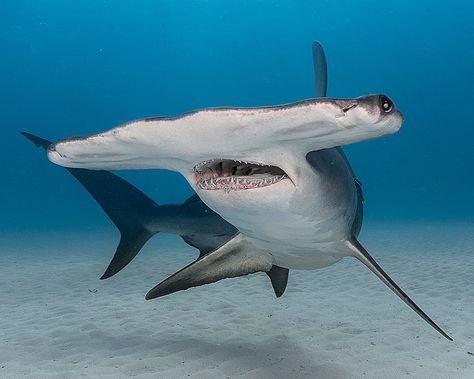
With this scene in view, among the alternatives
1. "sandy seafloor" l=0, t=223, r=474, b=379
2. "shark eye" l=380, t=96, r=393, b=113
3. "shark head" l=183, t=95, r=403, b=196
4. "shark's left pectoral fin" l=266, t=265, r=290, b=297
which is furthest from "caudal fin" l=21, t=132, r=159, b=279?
"shark eye" l=380, t=96, r=393, b=113

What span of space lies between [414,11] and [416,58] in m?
9.83

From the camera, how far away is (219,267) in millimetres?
3287

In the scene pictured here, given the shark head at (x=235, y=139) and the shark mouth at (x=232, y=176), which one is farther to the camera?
the shark mouth at (x=232, y=176)

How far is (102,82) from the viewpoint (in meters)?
82.4

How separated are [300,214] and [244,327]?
8.01 ft

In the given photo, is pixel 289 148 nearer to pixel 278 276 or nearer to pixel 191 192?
pixel 278 276

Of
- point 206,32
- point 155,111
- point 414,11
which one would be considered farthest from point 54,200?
point 414,11

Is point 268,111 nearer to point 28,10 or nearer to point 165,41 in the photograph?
point 28,10

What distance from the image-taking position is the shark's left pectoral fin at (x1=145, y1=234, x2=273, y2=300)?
311 centimetres

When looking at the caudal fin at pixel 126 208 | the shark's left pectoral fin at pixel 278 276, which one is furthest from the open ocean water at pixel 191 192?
the caudal fin at pixel 126 208

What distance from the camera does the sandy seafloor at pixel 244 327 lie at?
3.30 metres

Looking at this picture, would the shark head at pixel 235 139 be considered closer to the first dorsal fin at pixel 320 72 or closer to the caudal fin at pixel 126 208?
the first dorsal fin at pixel 320 72

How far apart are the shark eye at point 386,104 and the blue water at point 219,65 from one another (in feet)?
195

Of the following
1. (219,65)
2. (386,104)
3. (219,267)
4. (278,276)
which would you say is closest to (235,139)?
(386,104)
